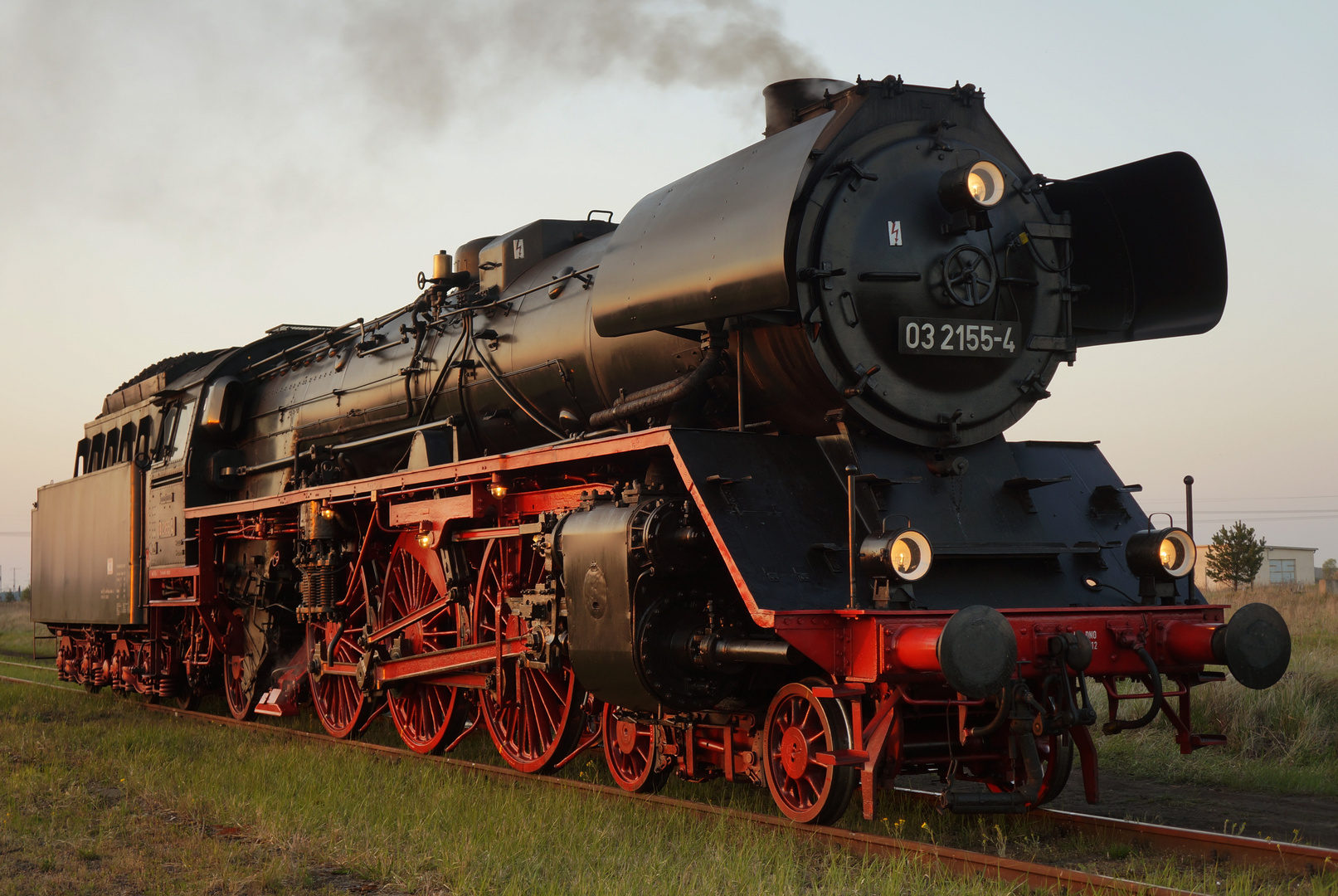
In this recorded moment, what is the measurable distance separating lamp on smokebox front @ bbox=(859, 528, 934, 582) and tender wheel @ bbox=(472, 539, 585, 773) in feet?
7.30

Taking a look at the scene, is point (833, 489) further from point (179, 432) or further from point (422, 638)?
point (179, 432)

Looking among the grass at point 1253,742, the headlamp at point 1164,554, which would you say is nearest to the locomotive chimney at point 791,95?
the headlamp at point 1164,554

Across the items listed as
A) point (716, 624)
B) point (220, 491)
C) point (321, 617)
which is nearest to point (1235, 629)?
point (716, 624)

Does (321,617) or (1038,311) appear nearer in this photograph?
(1038,311)

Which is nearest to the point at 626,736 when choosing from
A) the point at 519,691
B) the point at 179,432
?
the point at 519,691

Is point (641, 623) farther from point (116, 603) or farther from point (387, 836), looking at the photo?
point (116, 603)

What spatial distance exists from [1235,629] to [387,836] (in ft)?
12.9

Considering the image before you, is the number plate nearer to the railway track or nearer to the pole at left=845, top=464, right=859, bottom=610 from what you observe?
the pole at left=845, top=464, right=859, bottom=610

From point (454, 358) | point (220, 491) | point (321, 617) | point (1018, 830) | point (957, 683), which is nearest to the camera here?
point (957, 683)

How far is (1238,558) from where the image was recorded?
31.6 meters

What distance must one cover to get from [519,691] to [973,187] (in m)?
3.95

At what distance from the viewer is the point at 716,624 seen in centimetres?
555

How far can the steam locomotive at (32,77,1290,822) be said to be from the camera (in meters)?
5.06

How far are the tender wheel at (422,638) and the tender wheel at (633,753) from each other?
4.83 feet
